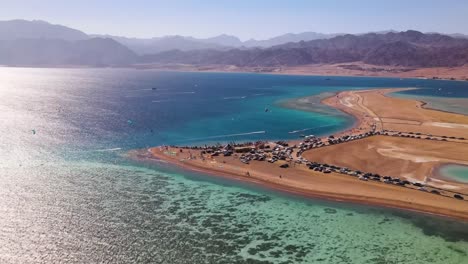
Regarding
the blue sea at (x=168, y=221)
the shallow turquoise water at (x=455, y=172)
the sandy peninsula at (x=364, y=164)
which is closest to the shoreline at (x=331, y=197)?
the sandy peninsula at (x=364, y=164)

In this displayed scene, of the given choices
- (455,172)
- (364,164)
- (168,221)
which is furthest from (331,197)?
(455,172)

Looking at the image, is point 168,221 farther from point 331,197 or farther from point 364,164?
point 364,164

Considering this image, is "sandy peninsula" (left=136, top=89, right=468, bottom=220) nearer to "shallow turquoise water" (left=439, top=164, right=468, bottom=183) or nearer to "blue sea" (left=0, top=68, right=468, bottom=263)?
"shallow turquoise water" (left=439, top=164, right=468, bottom=183)

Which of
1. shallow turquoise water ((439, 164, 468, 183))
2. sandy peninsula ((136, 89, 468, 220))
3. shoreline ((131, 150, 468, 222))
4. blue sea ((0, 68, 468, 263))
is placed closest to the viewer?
blue sea ((0, 68, 468, 263))

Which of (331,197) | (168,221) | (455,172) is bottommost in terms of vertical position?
(168,221)

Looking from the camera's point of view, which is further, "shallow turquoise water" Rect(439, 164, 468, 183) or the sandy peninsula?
"shallow turquoise water" Rect(439, 164, 468, 183)

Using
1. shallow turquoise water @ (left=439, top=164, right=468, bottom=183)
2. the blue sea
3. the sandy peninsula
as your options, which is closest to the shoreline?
the sandy peninsula
